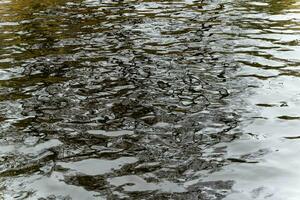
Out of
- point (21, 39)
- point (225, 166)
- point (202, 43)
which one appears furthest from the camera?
point (21, 39)

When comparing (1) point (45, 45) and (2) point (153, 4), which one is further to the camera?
(2) point (153, 4)

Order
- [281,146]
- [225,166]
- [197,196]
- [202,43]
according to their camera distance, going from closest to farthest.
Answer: [197,196]
[225,166]
[281,146]
[202,43]

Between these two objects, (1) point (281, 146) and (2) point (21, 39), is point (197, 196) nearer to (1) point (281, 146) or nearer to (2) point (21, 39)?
(1) point (281, 146)

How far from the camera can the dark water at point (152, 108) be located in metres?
7.08

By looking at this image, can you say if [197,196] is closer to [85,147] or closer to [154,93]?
[85,147]

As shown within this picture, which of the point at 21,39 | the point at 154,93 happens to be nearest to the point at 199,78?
the point at 154,93

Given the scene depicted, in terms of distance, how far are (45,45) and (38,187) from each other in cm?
803

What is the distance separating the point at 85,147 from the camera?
8.13m

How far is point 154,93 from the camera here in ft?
33.6

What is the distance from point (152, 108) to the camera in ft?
31.1

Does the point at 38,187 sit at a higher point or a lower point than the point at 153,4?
lower

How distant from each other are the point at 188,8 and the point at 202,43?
5195mm

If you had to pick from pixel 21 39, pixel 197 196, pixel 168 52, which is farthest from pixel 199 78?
pixel 21 39

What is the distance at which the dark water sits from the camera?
7.08 meters
